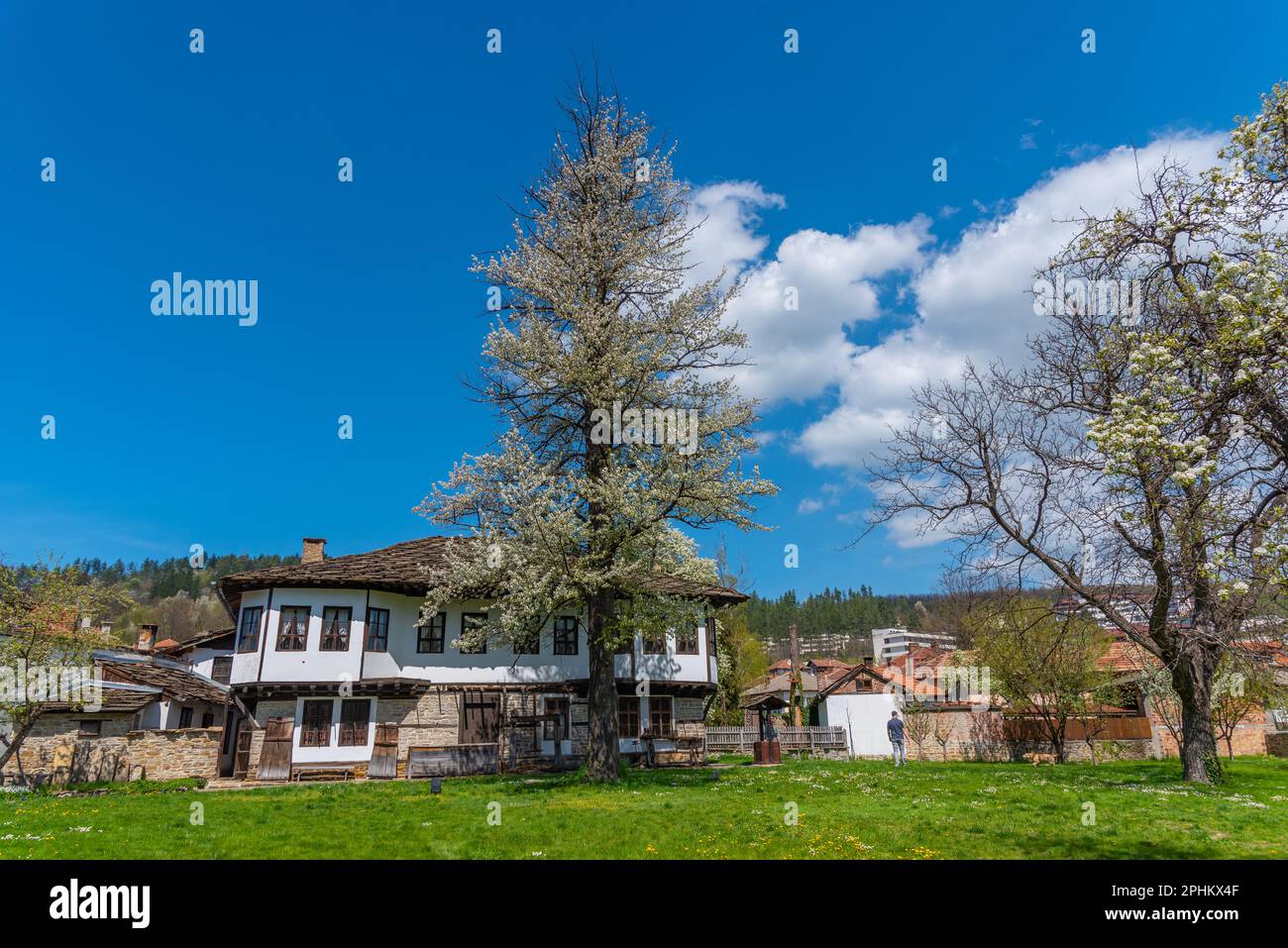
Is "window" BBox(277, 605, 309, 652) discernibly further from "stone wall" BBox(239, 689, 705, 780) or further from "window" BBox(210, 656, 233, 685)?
"window" BBox(210, 656, 233, 685)

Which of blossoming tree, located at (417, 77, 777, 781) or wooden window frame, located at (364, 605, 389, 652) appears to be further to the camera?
wooden window frame, located at (364, 605, 389, 652)

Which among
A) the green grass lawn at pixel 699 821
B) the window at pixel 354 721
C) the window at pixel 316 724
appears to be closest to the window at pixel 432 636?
the window at pixel 354 721

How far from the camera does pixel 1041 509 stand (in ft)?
60.2

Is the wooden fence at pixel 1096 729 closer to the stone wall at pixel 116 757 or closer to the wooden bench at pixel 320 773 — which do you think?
the wooden bench at pixel 320 773

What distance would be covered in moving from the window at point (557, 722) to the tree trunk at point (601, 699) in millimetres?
8358

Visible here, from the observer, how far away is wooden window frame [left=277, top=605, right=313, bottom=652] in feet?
89.0

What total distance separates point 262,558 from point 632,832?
166 metres

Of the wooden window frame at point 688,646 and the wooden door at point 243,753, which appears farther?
the wooden window frame at point 688,646

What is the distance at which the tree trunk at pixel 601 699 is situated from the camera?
19.6 metres

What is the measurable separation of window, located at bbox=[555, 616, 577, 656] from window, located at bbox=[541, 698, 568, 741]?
6.01 ft

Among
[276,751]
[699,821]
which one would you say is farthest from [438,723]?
[699,821]

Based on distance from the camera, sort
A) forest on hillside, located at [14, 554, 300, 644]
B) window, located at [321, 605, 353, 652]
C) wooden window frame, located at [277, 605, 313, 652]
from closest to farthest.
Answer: wooden window frame, located at [277, 605, 313, 652]
window, located at [321, 605, 353, 652]
forest on hillside, located at [14, 554, 300, 644]

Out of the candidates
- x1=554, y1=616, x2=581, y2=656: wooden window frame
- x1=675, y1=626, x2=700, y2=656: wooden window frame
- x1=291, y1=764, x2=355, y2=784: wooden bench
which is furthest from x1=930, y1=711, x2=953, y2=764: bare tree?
x1=291, y1=764, x2=355, y2=784: wooden bench
